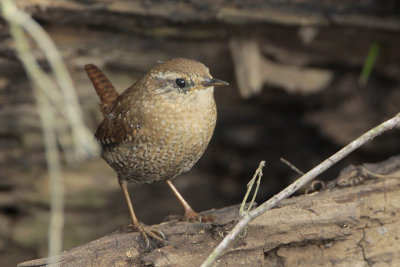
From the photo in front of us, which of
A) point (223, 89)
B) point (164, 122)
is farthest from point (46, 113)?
point (223, 89)

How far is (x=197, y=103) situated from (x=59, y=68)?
2.77 feet

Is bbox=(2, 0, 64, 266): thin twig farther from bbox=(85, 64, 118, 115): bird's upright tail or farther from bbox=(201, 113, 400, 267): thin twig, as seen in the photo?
bbox=(201, 113, 400, 267): thin twig

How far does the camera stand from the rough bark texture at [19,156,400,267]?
3.00m

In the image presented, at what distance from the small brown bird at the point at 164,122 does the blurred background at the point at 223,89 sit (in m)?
0.98

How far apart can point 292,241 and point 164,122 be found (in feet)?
3.24

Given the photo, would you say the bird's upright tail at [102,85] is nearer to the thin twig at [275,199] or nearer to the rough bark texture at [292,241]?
the rough bark texture at [292,241]

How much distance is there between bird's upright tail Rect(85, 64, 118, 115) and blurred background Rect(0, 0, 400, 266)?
0.45m

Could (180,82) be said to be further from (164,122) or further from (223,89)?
(223,89)

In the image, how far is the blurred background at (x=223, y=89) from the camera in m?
4.21

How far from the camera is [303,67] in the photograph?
4.98 meters

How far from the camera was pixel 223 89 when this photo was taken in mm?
5137

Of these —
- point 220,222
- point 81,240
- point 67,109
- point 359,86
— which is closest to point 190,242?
point 220,222

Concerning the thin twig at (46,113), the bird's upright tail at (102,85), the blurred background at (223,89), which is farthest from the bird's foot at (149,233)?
the blurred background at (223,89)

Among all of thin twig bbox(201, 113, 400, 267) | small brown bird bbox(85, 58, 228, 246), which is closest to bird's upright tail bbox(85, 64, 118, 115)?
small brown bird bbox(85, 58, 228, 246)
